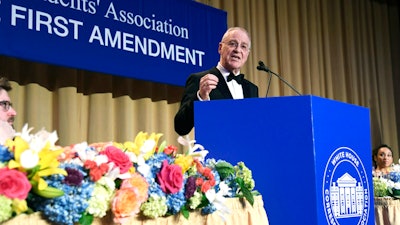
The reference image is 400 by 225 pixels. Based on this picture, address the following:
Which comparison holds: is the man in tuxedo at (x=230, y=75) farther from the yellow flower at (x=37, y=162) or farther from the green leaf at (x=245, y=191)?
the yellow flower at (x=37, y=162)

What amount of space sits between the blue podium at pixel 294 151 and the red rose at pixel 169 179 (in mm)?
398

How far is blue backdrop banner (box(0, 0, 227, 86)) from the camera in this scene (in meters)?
3.34

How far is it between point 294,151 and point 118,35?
2.44 m

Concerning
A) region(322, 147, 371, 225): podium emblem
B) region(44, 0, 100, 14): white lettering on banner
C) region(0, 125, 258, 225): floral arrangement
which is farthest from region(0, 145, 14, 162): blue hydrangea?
region(44, 0, 100, 14): white lettering on banner

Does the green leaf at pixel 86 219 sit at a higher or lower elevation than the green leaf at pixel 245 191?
lower

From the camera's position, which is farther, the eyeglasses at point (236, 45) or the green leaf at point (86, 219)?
the eyeglasses at point (236, 45)

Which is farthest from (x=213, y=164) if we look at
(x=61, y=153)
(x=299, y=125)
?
(x=61, y=153)

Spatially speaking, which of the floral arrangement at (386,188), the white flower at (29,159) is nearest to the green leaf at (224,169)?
the white flower at (29,159)

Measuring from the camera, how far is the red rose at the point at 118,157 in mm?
1295

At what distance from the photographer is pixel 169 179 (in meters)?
1.40

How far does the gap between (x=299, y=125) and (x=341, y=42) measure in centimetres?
527

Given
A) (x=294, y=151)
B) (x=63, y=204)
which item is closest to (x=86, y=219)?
(x=63, y=204)

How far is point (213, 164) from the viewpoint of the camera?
65.2 inches

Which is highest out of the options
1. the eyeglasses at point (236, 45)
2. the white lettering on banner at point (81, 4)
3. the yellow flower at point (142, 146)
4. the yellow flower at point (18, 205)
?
the white lettering on banner at point (81, 4)
